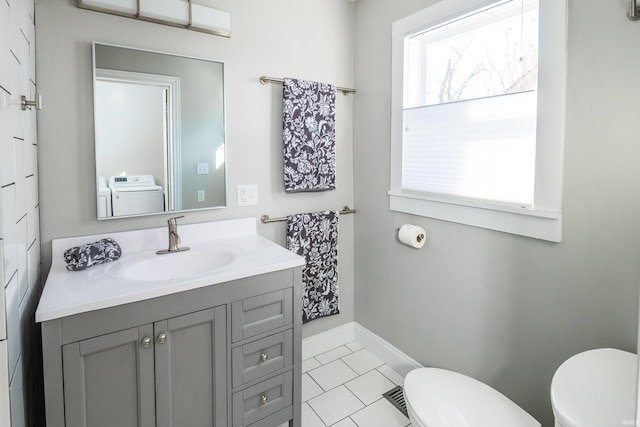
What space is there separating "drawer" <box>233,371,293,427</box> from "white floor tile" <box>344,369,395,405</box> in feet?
1.64

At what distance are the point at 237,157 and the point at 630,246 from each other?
172cm

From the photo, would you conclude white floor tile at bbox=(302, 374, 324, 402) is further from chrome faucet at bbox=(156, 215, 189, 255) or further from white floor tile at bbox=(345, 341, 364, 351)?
chrome faucet at bbox=(156, 215, 189, 255)

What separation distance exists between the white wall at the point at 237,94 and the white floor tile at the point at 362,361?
9.4 inches

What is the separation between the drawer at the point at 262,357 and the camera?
4.80 feet

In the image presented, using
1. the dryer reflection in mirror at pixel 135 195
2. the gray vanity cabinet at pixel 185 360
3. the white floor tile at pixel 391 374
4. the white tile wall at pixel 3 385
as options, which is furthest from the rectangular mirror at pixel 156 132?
the white floor tile at pixel 391 374

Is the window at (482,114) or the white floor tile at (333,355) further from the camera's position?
the white floor tile at (333,355)

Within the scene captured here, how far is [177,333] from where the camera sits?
4.33ft

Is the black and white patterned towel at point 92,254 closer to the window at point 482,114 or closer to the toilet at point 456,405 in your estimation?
the toilet at point 456,405

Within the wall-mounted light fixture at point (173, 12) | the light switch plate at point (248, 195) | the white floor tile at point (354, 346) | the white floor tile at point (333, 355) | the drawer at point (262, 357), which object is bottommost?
the white floor tile at point (333, 355)

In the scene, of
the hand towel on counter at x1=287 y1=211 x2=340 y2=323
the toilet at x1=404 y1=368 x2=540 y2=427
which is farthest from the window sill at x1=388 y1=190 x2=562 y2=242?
the toilet at x1=404 y1=368 x2=540 y2=427

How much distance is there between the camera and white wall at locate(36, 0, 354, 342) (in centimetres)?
149

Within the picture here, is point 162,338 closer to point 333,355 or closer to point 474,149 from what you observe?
point 333,355

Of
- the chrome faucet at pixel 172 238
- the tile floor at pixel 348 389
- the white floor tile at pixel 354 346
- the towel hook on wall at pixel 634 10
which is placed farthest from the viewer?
the white floor tile at pixel 354 346

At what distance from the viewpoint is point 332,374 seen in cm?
215
